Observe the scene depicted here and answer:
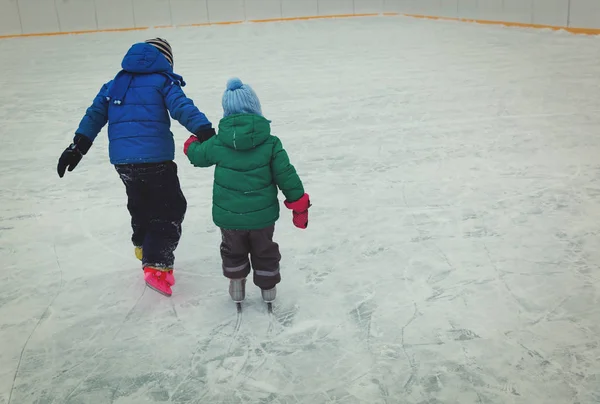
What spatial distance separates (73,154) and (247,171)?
77 cm

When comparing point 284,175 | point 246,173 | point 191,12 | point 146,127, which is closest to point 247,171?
point 246,173

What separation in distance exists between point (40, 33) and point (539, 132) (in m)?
14.8

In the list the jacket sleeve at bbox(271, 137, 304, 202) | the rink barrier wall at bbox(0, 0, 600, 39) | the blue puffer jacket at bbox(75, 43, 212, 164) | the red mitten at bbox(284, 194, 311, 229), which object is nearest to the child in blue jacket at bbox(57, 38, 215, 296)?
the blue puffer jacket at bbox(75, 43, 212, 164)

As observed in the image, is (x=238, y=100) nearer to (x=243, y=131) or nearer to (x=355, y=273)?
(x=243, y=131)

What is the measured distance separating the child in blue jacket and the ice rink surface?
433 mm

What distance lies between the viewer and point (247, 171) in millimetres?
2209

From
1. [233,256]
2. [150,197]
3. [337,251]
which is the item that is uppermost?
[150,197]

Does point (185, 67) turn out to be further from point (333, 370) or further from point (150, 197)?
point (333, 370)

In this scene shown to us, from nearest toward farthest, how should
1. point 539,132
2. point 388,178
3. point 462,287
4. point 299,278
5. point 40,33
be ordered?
point 462,287 < point 299,278 < point 388,178 < point 539,132 < point 40,33

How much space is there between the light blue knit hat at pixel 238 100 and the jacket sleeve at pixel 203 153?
0.13 m

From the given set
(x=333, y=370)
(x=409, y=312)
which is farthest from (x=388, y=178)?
(x=333, y=370)

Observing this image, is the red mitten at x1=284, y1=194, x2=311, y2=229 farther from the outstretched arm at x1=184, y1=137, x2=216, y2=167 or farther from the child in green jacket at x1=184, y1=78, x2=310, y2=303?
the outstretched arm at x1=184, y1=137, x2=216, y2=167

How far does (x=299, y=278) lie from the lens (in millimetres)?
2752

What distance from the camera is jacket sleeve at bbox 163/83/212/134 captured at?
7.66 ft
